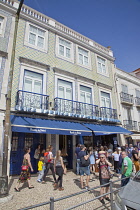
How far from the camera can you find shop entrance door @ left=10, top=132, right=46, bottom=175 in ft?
24.3

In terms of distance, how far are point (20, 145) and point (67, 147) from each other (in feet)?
11.5

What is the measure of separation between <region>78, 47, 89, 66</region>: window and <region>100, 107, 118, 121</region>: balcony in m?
4.32

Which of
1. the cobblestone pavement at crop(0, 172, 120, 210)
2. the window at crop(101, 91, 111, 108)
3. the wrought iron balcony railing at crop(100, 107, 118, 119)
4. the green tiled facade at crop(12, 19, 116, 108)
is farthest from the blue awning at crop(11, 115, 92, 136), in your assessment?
the window at crop(101, 91, 111, 108)

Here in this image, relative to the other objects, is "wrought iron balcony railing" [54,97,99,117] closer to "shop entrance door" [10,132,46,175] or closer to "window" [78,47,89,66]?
"shop entrance door" [10,132,46,175]

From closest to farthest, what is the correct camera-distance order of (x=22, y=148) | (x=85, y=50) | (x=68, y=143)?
(x=22, y=148), (x=68, y=143), (x=85, y=50)

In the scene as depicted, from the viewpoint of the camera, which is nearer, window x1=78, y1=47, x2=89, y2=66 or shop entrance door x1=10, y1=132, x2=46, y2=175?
shop entrance door x1=10, y1=132, x2=46, y2=175

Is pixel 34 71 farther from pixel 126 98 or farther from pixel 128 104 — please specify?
pixel 128 104

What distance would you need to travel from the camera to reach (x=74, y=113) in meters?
9.41

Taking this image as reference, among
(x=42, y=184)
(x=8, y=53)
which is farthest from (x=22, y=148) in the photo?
(x=8, y=53)

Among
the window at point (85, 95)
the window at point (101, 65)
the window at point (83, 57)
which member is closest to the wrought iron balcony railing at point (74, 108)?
the window at point (85, 95)

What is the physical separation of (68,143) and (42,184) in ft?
13.5

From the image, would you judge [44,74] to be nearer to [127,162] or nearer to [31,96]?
[31,96]

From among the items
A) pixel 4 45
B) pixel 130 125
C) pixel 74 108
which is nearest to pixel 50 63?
pixel 4 45

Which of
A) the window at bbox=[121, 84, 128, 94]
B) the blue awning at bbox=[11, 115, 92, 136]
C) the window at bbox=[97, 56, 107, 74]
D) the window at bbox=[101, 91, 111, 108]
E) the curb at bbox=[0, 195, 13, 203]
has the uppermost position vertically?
the window at bbox=[97, 56, 107, 74]
